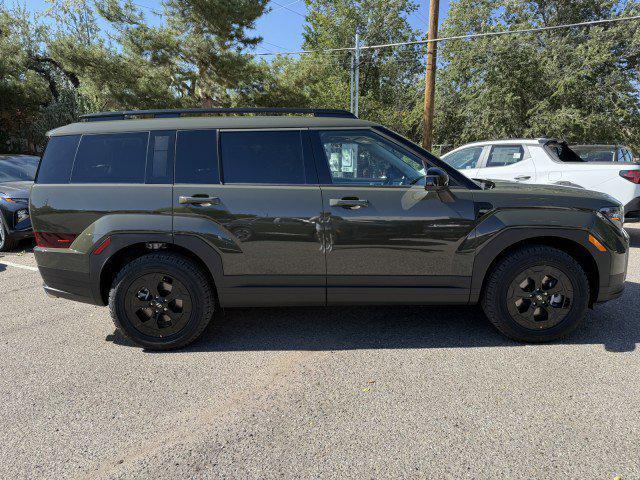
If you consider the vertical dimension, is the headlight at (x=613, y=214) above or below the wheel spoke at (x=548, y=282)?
above

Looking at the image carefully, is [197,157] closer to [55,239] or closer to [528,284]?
→ [55,239]

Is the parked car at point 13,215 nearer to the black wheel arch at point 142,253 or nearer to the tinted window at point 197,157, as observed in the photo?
the black wheel arch at point 142,253

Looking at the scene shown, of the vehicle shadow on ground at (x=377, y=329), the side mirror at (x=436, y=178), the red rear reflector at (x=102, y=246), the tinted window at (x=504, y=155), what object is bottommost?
the vehicle shadow on ground at (x=377, y=329)

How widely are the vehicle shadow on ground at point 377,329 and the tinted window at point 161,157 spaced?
143cm

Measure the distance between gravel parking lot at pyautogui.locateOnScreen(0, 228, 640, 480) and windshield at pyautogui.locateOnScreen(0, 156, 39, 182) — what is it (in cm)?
502

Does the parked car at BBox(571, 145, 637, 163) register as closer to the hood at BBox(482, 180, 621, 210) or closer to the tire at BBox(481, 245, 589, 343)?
the hood at BBox(482, 180, 621, 210)

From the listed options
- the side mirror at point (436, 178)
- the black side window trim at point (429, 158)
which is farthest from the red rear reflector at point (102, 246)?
the side mirror at point (436, 178)

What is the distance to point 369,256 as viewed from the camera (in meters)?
3.44

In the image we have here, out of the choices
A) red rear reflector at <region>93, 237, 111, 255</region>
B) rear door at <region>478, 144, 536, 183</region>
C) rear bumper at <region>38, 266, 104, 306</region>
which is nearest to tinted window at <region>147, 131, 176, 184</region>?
red rear reflector at <region>93, 237, 111, 255</region>

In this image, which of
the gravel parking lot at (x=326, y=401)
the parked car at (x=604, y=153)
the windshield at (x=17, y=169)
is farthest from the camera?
the parked car at (x=604, y=153)

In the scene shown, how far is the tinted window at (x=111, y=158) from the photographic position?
138 inches

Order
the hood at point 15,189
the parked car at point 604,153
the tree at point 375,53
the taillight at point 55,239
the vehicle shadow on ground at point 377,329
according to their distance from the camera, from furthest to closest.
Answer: the tree at point 375,53 < the parked car at point 604,153 < the hood at point 15,189 < the vehicle shadow on ground at point 377,329 < the taillight at point 55,239

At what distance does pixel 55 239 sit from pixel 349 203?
94.0 inches

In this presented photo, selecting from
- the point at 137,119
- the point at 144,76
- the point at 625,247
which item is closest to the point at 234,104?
the point at 144,76
